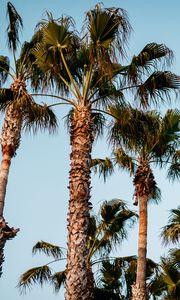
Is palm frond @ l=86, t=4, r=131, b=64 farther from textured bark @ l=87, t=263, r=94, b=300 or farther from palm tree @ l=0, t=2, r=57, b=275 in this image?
textured bark @ l=87, t=263, r=94, b=300

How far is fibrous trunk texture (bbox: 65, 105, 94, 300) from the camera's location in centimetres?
941

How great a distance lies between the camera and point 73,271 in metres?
9.45

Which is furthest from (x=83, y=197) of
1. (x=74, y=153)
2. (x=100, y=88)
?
(x=100, y=88)

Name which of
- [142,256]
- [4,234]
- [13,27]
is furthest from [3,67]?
[142,256]

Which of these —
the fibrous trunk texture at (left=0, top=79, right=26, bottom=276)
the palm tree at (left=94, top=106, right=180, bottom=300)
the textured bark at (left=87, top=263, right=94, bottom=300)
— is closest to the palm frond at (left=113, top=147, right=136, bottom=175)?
the palm tree at (left=94, top=106, right=180, bottom=300)

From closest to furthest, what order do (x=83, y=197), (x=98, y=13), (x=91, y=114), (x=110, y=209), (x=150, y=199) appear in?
(x=83, y=197) → (x=98, y=13) → (x=91, y=114) → (x=110, y=209) → (x=150, y=199)

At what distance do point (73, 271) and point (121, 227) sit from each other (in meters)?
8.08

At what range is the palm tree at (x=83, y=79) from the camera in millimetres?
9805

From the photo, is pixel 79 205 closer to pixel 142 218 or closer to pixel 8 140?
pixel 8 140

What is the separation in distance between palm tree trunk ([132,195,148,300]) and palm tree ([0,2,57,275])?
485 cm

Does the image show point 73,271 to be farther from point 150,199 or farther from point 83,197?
point 150,199

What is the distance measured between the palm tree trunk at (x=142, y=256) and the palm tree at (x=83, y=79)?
5.12 m

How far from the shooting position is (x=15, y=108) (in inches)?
482

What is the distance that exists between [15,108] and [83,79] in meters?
1.88
